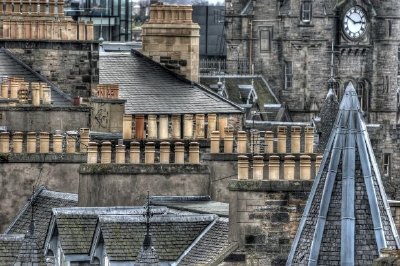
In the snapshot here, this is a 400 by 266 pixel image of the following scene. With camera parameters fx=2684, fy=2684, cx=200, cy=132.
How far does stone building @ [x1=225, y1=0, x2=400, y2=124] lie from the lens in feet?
527

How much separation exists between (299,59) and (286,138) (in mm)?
107647

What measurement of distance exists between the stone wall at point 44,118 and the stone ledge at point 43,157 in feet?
13.4

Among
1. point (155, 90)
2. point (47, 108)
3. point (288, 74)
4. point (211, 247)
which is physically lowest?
point (211, 247)

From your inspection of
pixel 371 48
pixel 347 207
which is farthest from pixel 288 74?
pixel 347 207

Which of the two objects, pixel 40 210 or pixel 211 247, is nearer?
pixel 211 247

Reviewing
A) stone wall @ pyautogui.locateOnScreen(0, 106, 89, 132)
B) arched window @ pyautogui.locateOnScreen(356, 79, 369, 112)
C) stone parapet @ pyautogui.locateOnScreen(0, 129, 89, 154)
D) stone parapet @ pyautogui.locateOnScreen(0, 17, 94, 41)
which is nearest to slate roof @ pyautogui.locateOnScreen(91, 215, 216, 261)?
stone parapet @ pyautogui.locateOnScreen(0, 129, 89, 154)

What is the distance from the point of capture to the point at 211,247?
47.2 meters

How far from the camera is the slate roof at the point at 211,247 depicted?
46.3 metres

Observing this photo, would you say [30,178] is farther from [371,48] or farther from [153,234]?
[371,48]

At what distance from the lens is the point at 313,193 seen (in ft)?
115

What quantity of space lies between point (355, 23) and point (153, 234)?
117 meters

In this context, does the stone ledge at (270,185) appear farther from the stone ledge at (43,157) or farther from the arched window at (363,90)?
the arched window at (363,90)

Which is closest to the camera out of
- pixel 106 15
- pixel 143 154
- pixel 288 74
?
pixel 143 154

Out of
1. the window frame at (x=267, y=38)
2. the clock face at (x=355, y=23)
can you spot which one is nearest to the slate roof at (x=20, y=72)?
the window frame at (x=267, y=38)
